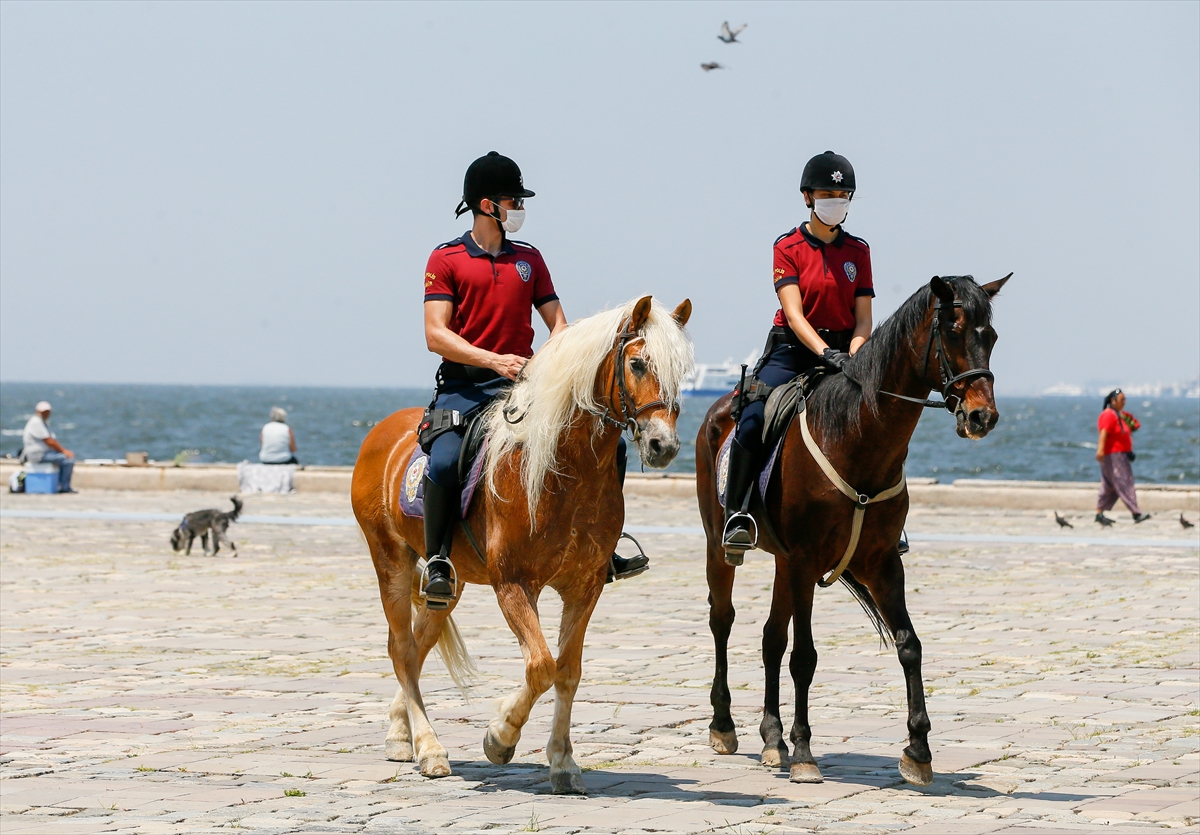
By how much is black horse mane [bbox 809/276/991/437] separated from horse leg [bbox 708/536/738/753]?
1.02 meters

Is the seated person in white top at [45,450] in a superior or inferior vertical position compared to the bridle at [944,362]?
inferior

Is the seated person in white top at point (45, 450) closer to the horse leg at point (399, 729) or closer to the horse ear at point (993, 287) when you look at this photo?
the horse leg at point (399, 729)

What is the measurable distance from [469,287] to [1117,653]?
6036mm

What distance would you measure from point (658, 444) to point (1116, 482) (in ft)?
61.5

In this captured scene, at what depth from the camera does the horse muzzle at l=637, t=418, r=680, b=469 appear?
252 inches

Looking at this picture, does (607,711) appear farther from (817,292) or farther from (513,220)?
(513,220)

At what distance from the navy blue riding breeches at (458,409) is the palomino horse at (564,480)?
0.17m

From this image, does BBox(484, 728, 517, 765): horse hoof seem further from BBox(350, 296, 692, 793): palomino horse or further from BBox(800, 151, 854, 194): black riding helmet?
BBox(800, 151, 854, 194): black riding helmet

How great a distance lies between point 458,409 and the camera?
309 inches

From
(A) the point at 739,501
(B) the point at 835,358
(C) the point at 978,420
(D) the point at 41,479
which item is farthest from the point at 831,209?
(D) the point at 41,479

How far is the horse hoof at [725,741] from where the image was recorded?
8234 mm

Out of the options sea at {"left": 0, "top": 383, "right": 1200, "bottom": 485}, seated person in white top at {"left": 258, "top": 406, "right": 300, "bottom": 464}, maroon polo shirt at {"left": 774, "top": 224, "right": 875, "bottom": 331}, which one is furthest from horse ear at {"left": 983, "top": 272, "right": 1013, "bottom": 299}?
sea at {"left": 0, "top": 383, "right": 1200, "bottom": 485}

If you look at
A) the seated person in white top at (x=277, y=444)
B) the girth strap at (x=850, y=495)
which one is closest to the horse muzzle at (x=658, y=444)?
the girth strap at (x=850, y=495)

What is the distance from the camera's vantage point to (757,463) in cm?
834
